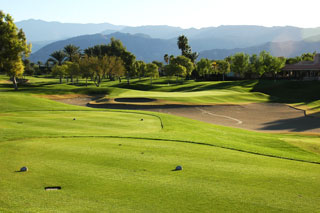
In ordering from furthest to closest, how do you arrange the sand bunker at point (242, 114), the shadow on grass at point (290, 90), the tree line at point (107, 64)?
the shadow on grass at point (290, 90)
the tree line at point (107, 64)
the sand bunker at point (242, 114)

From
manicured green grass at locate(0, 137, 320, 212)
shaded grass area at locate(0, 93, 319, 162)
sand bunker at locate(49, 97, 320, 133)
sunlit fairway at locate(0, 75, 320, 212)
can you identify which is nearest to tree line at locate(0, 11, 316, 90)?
sand bunker at locate(49, 97, 320, 133)

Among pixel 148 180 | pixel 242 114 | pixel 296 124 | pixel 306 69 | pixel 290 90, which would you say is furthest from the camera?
pixel 306 69

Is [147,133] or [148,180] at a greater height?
[148,180]

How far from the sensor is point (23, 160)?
32.4 ft

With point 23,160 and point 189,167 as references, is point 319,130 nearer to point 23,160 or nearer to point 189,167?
point 189,167

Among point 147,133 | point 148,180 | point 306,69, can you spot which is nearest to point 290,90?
point 306,69

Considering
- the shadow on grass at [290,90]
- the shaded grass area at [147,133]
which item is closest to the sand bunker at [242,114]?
the shaded grass area at [147,133]

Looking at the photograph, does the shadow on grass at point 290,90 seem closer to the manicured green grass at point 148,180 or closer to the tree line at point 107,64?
the tree line at point 107,64

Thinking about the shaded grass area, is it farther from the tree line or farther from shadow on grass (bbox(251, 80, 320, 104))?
shadow on grass (bbox(251, 80, 320, 104))

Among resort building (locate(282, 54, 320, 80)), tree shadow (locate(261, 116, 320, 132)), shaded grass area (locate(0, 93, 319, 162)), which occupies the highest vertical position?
resort building (locate(282, 54, 320, 80))

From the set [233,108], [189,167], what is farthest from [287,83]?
[189,167]

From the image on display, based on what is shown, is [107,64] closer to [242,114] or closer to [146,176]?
[242,114]

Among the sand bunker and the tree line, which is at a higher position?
the tree line

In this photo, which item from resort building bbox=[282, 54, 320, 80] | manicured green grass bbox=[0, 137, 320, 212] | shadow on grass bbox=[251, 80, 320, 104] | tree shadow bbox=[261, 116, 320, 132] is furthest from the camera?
resort building bbox=[282, 54, 320, 80]
